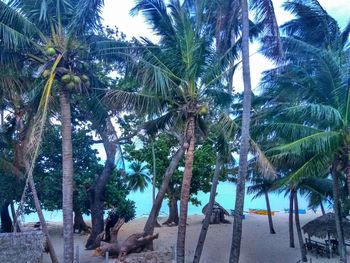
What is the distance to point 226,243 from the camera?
21.3 m

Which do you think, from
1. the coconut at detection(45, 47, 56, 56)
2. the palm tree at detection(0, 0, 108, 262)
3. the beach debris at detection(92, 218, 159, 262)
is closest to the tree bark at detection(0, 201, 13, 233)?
the beach debris at detection(92, 218, 159, 262)

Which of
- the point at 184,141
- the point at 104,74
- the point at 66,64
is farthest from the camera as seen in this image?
the point at 104,74

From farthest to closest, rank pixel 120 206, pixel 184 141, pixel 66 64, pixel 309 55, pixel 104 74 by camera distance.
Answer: pixel 120 206, pixel 104 74, pixel 309 55, pixel 184 141, pixel 66 64

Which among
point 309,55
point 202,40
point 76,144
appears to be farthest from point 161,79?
point 76,144

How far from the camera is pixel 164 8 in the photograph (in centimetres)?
1237

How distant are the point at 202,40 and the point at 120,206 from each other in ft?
36.1

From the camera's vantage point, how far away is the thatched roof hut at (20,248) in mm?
9344

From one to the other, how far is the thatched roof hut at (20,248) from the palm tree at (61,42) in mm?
723

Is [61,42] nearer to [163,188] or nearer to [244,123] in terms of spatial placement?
[244,123]

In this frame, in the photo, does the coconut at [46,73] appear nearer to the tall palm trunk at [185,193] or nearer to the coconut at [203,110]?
the tall palm trunk at [185,193]

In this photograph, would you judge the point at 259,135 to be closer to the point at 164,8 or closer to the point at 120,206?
the point at 164,8

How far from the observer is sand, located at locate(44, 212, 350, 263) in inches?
701

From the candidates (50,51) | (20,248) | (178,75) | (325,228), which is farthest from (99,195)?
(325,228)

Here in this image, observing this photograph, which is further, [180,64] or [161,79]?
[180,64]
